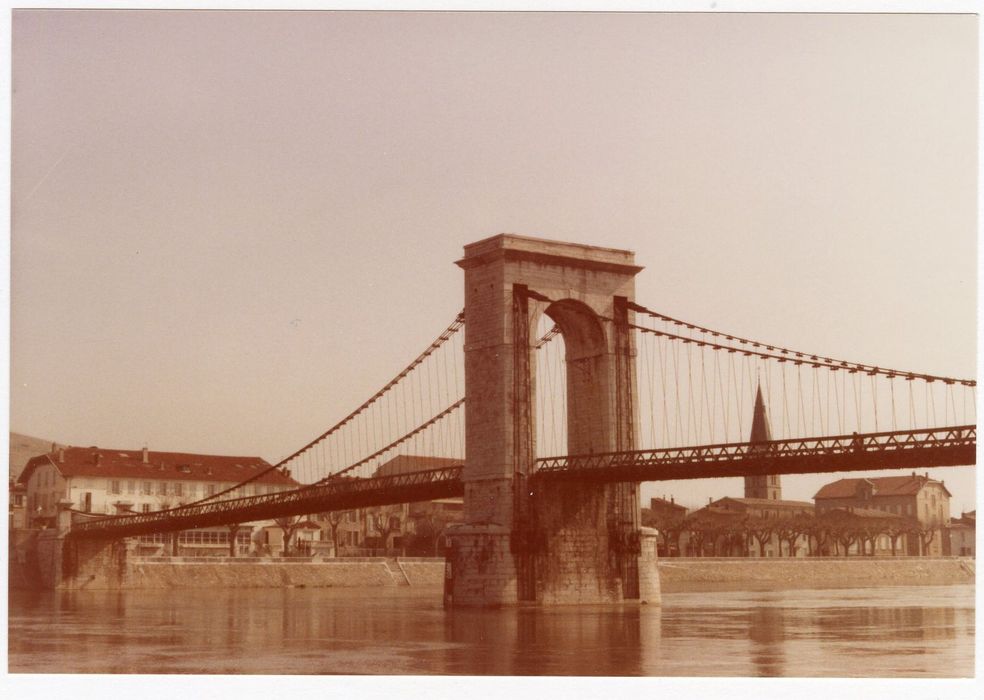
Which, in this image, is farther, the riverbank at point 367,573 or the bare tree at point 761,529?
the bare tree at point 761,529

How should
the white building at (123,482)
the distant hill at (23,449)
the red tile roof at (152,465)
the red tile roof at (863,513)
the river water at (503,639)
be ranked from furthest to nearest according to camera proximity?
the red tile roof at (863,513) < the red tile roof at (152,465) < the white building at (123,482) < the distant hill at (23,449) < the river water at (503,639)

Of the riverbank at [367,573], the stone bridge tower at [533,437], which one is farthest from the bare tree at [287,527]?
the stone bridge tower at [533,437]

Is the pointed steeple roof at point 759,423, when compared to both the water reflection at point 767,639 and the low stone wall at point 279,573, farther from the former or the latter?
the water reflection at point 767,639

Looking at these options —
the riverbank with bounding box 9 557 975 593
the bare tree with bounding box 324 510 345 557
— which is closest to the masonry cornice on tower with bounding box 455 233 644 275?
the riverbank with bounding box 9 557 975 593

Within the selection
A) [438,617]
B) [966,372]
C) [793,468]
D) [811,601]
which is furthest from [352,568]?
[966,372]

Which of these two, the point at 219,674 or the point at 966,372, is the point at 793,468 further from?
the point at 219,674

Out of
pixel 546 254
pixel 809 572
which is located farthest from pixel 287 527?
pixel 546 254

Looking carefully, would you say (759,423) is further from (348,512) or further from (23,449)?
(23,449)
